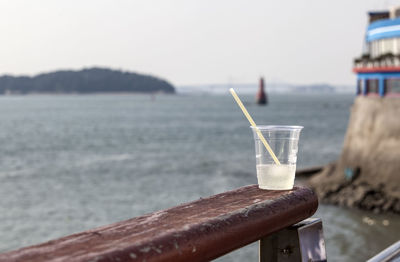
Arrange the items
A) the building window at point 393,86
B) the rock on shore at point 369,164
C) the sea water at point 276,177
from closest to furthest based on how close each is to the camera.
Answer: the sea water at point 276,177
the rock on shore at point 369,164
the building window at point 393,86

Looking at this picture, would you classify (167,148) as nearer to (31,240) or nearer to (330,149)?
(330,149)

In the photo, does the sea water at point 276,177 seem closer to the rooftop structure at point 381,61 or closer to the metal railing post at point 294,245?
the metal railing post at point 294,245

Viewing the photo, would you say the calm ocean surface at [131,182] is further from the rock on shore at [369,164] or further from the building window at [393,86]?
the building window at [393,86]

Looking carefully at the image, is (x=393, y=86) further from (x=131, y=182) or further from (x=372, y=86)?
(x=131, y=182)

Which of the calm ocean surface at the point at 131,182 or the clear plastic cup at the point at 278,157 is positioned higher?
the clear plastic cup at the point at 278,157

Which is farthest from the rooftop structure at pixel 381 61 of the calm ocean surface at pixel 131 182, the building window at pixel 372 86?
the calm ocean surface at pixel 131 182

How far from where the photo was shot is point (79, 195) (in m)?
30.3

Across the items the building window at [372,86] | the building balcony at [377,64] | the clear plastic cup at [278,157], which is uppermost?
the building balcony at [377,64]

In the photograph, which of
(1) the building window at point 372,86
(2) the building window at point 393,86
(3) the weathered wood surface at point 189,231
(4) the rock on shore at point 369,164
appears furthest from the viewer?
(1) the building window at point 372,86

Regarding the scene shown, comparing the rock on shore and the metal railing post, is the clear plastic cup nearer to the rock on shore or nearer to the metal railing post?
the metal railing post

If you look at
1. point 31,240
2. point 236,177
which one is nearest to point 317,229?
point 31,240

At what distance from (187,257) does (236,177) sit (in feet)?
100

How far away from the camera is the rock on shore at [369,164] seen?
21359mm

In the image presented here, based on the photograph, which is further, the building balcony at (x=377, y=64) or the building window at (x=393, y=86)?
the building balcony at (x=377, y=64)
